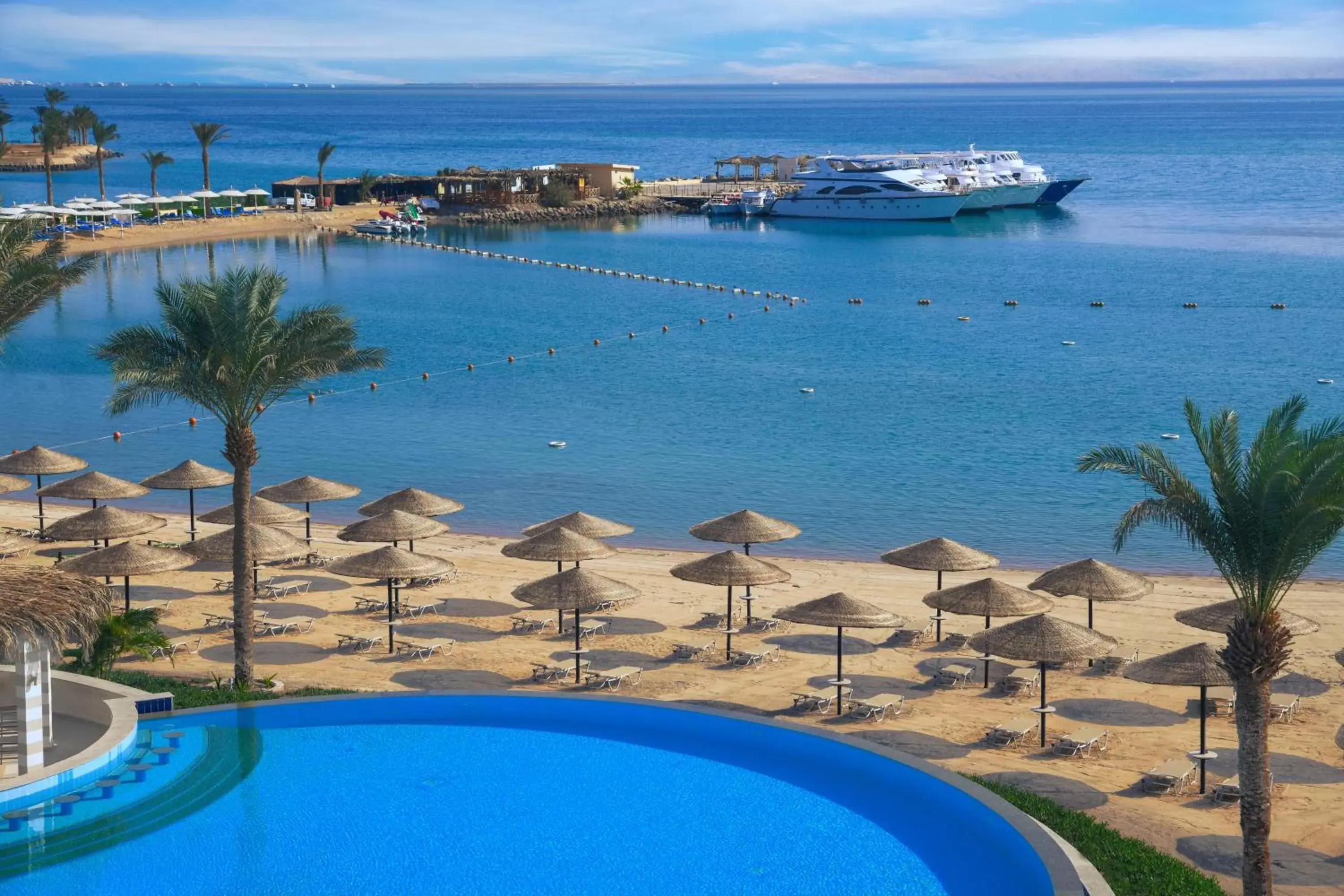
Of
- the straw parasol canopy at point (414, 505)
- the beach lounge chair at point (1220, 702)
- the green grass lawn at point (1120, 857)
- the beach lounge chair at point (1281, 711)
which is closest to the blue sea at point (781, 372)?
the straw parasol canopy at point (414, 505)

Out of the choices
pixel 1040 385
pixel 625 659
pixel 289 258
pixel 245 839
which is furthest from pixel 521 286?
pixel 245 839

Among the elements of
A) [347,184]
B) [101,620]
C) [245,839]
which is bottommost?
[245,839]

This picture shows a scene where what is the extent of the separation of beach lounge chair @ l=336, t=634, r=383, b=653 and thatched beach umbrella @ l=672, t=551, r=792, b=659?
473cm

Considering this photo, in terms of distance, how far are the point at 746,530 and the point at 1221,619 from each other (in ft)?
25.0

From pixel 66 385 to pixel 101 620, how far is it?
111ft

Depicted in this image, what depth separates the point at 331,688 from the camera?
21.2 meters

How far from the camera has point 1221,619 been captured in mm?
20391

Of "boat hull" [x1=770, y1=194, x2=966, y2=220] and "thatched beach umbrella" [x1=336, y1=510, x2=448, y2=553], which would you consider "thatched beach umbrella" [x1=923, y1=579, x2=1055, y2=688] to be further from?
A: "boat hull" [x1=770, y1=194, x2=966, y2=220]

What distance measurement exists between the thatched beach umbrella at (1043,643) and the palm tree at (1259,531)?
4.30 meters

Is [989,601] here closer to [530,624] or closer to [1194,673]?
[1194,673]

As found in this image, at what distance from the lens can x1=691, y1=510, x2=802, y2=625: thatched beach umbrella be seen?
24.7 m

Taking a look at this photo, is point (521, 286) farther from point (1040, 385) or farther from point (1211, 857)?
point (1211, 857)

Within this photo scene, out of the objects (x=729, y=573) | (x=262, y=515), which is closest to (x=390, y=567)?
(x=262, y=515)

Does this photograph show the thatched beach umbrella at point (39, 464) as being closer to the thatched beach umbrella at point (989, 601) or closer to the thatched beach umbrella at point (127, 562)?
the thatched beach umbrella at point (127, 562)
